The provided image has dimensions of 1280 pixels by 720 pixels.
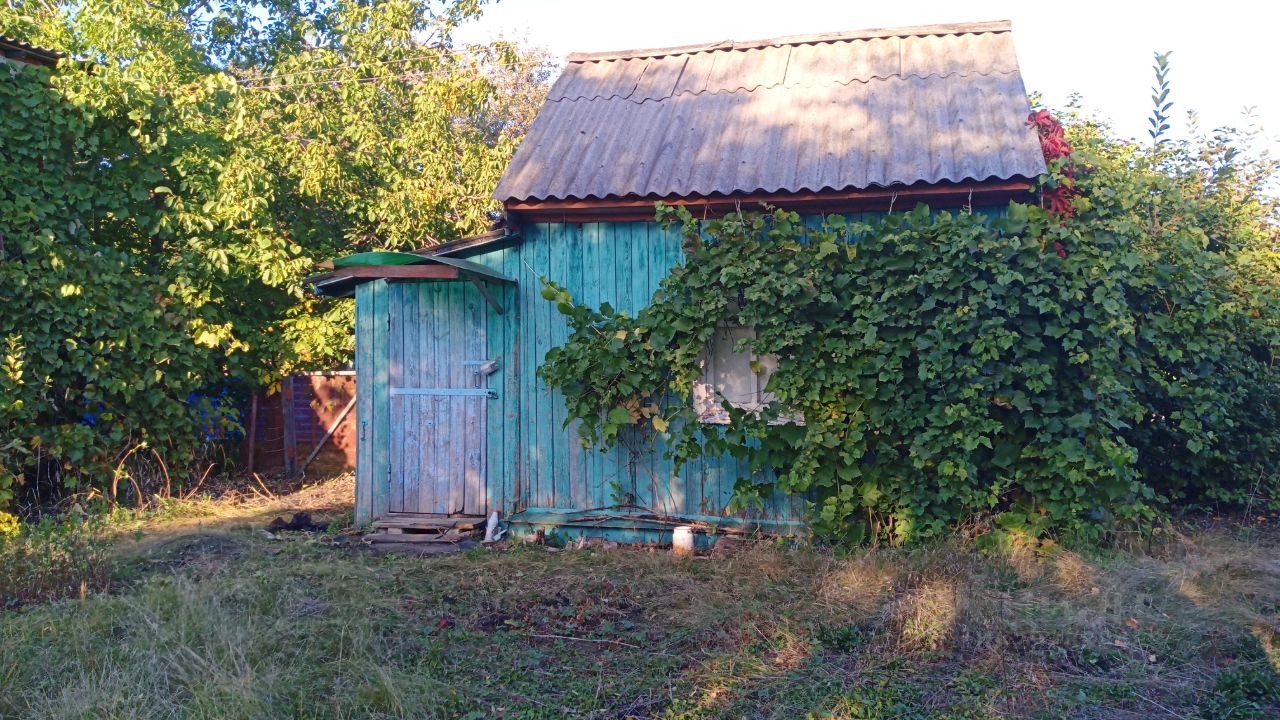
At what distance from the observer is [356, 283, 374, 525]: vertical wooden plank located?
8352mm

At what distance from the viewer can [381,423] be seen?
8.34m

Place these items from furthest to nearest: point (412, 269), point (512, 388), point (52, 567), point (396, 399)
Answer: point (396, 399) → point (512, 388) → point (412, 269) → point (52, 567)

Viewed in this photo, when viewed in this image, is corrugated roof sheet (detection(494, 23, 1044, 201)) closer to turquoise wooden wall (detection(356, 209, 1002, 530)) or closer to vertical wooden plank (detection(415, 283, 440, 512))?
turquoise wooden wall (detection(356, 209, 1002, 530))

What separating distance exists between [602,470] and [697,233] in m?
2.18

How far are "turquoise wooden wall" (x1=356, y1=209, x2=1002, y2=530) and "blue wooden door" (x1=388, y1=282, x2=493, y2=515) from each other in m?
0.15

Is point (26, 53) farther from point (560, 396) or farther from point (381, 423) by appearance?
point (560, 396)

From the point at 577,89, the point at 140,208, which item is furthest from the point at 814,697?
the point at 140,208

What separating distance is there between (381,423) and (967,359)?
513 centimetres

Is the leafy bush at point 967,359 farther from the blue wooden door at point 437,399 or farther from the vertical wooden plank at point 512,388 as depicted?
the blue wooden door at point 437,399

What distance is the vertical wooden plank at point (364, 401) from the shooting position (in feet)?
27.4

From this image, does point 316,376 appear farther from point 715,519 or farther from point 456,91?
point 715,519

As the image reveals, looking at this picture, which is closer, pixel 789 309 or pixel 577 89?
pixel 789 309

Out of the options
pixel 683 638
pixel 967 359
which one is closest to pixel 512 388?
pixel 683 638

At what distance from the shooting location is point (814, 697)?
4.31 meters
